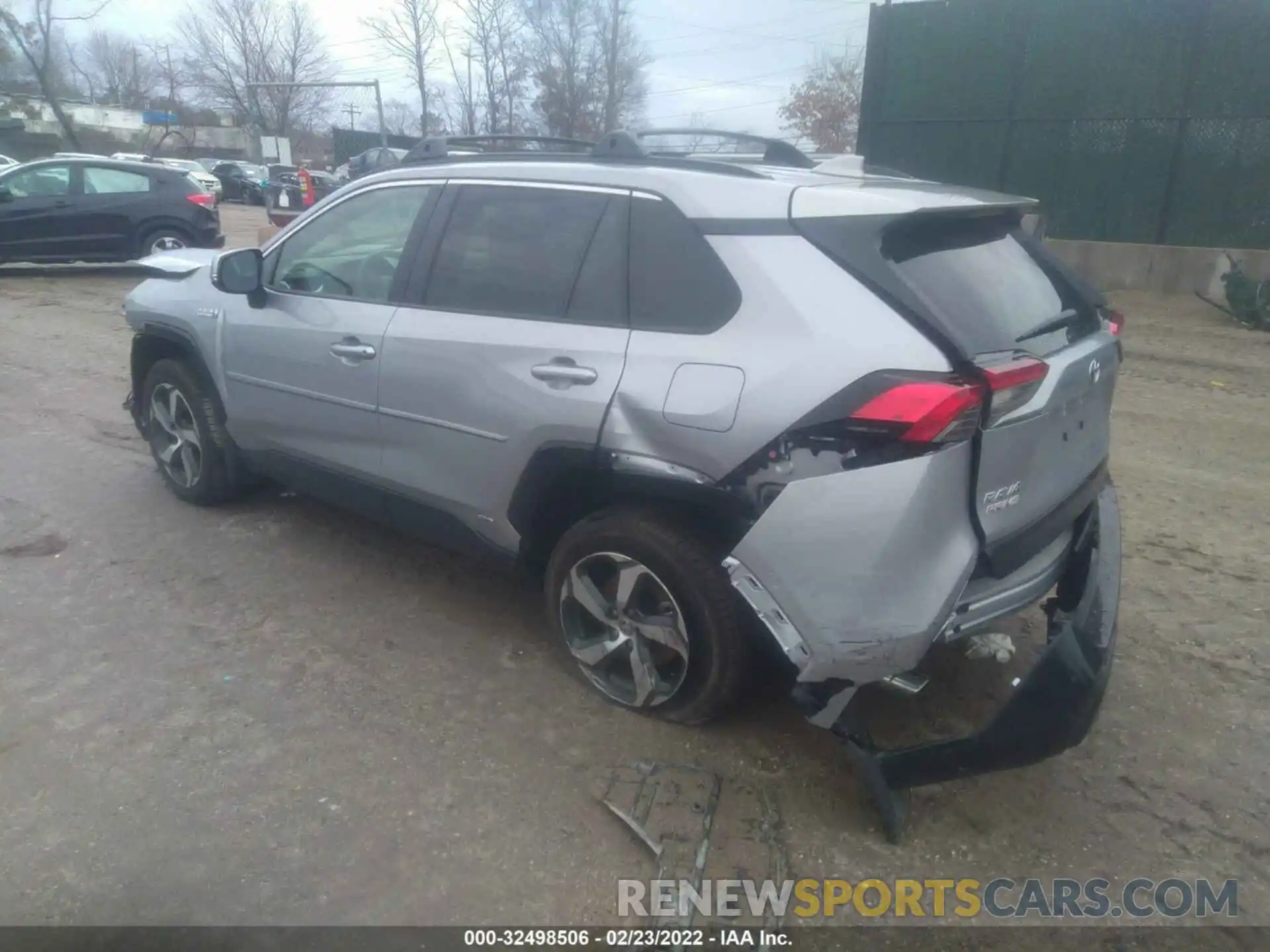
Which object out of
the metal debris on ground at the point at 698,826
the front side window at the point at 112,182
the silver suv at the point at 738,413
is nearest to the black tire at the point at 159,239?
the front side window at the point at 112,182

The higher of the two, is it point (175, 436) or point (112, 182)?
point (112, 182)

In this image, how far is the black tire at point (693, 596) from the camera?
9.80 feet

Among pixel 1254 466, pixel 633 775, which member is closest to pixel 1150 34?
pixel 1254 466

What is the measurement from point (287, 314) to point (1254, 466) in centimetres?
551

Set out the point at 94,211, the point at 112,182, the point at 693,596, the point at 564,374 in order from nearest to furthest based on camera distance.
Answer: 1. the point at 693,596
2. the point at 564,374
3. the point at 94,211
4. the point at 112,182

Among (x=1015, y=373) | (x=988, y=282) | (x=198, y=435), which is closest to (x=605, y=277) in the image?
(x=988, y=282)

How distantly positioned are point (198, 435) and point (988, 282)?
3.80 m

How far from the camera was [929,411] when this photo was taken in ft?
8.24

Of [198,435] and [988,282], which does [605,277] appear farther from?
[198,435]

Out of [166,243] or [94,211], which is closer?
[94,211]

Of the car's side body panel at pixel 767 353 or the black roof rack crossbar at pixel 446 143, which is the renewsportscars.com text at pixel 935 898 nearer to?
the car's side body panel at pixel 767 353

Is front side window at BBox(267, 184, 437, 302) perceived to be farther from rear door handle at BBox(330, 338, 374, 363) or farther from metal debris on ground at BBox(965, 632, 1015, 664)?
metal debris on ground at BBox(965, 632, 1015, 664)

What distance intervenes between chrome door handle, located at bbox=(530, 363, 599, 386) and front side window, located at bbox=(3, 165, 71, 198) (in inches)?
510

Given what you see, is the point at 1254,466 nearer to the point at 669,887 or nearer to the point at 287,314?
the point at 669,887
